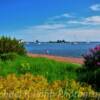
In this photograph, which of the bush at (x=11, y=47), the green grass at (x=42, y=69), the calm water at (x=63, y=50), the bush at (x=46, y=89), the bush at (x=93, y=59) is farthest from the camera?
the calm water at (x=63, y=50)

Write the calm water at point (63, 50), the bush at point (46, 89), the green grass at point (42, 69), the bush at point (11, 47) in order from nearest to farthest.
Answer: the bush at point (46, 89)
the green grass at point (42, 69)
the bush at point (11, 47)
the calm water at point (63, 50)

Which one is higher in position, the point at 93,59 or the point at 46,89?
the point at 93,59

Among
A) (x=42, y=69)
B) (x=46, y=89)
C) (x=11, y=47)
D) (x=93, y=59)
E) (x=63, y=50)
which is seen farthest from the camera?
(x=63, y=50)

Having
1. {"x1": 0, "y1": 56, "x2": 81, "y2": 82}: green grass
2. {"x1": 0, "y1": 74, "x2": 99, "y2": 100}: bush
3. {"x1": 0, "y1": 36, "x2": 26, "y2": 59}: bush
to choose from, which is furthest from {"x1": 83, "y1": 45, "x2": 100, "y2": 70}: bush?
{"x1": 0, "y1": 74, "x2": 99, "y2": 100}: bush

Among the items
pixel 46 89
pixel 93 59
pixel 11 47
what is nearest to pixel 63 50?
pixel 11 47

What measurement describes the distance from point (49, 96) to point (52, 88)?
3.42 feet

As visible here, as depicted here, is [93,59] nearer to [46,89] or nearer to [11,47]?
[11,47]

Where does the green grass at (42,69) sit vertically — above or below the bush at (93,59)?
below

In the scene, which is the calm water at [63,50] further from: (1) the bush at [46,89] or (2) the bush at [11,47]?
(1) the bush at [46,89]

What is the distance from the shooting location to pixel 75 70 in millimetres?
15859

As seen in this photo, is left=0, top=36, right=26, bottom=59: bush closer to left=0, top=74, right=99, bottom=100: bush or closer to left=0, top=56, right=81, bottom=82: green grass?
left=0, top=56, right=81, bottom=82: green grass

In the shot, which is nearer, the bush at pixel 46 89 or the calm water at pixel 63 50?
the bush at pixel 46 89

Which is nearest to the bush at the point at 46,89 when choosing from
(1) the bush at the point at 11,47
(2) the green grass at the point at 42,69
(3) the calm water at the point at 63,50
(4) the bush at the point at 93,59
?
(2) the green grass at the point at 42,69

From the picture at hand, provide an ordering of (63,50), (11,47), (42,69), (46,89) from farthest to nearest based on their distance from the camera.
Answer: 1. (63,50)
2. (11,47)
3. (42,69)
4. (46,89)
